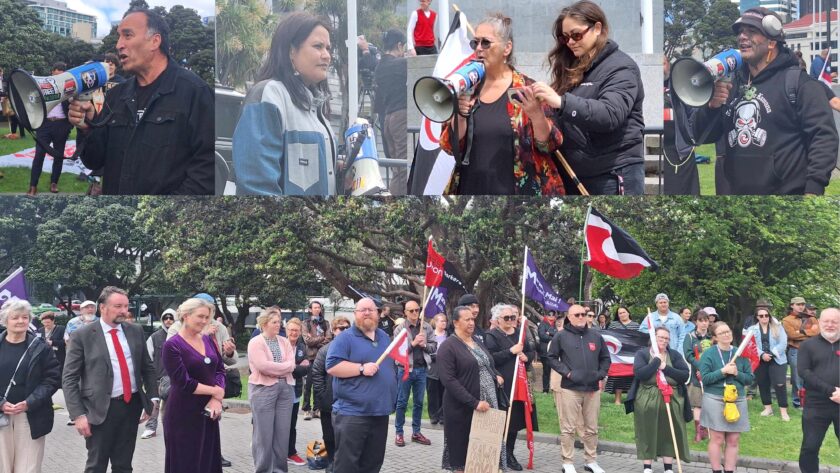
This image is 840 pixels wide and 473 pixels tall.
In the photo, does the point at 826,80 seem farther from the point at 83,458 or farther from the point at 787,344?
the point at 83,458

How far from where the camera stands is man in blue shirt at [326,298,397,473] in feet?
24.0

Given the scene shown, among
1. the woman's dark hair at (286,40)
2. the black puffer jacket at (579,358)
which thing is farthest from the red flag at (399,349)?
the woman's dark hair at (286,40)

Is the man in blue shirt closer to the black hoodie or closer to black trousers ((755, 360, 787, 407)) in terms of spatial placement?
black trousers ((755, 360, 787, 407))

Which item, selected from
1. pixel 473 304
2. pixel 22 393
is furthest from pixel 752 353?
pixel 22 393

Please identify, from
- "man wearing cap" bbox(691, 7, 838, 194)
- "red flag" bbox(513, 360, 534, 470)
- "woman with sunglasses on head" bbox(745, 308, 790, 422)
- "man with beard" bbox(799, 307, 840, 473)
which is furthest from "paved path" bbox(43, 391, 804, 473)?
"man wearing cap" bbox(691, 7, 838, 194)

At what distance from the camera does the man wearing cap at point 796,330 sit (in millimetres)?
8977

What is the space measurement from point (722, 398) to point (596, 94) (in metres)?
3.16

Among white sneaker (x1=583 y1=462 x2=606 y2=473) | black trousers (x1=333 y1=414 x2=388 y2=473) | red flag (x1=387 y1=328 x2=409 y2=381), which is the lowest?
white sneaker (x1=583 y1=462 x2=606 y2=473)

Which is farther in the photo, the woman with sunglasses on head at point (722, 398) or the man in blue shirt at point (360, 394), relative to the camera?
the woman with sunglasses on head at point (722, 398)

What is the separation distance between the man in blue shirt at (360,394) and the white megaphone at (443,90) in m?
1.56

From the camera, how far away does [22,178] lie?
36.4ft

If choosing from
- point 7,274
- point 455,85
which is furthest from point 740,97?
point 7,274

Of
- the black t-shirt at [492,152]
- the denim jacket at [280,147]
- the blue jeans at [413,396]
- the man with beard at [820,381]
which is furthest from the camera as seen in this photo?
the denim jacket at [280,147]

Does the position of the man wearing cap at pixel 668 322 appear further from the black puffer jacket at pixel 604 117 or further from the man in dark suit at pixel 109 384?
the man in dark suit at pixel 109 384
